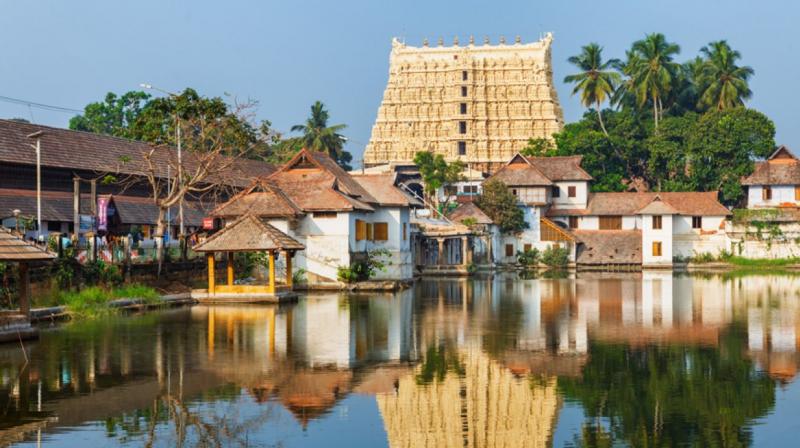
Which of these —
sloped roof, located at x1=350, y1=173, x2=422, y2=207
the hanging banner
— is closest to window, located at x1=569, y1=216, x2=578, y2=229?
sloped roof, located at x1=350, y1=173, x2=422, y2=207

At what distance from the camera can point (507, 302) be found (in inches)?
1484

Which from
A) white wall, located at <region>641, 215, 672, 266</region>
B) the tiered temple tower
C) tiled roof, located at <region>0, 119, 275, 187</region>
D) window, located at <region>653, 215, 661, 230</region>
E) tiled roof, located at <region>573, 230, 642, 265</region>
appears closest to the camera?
tiled roof, located at <region>0, 119, 275, 187</region>

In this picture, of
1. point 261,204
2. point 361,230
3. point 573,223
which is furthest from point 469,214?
point 261,204

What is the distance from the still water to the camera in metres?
14.7

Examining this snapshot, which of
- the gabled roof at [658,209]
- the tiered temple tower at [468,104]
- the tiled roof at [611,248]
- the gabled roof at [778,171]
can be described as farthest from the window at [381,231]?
the tiered temple tower at [468,104]

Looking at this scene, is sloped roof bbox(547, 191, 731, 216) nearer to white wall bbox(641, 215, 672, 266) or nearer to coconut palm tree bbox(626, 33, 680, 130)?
white wall bbox(641, 215, 672, 266)

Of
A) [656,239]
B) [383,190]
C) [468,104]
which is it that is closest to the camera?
[383,190]

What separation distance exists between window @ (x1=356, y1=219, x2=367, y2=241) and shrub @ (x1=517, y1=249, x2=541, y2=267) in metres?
28.4

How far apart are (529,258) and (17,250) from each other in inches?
2095

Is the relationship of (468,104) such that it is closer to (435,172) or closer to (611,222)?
(435,172)

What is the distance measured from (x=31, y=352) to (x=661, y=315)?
17.6 metres

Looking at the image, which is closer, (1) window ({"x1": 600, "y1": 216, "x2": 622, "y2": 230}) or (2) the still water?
(2) the still water

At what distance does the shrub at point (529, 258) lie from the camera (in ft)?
242

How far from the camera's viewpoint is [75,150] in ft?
157
